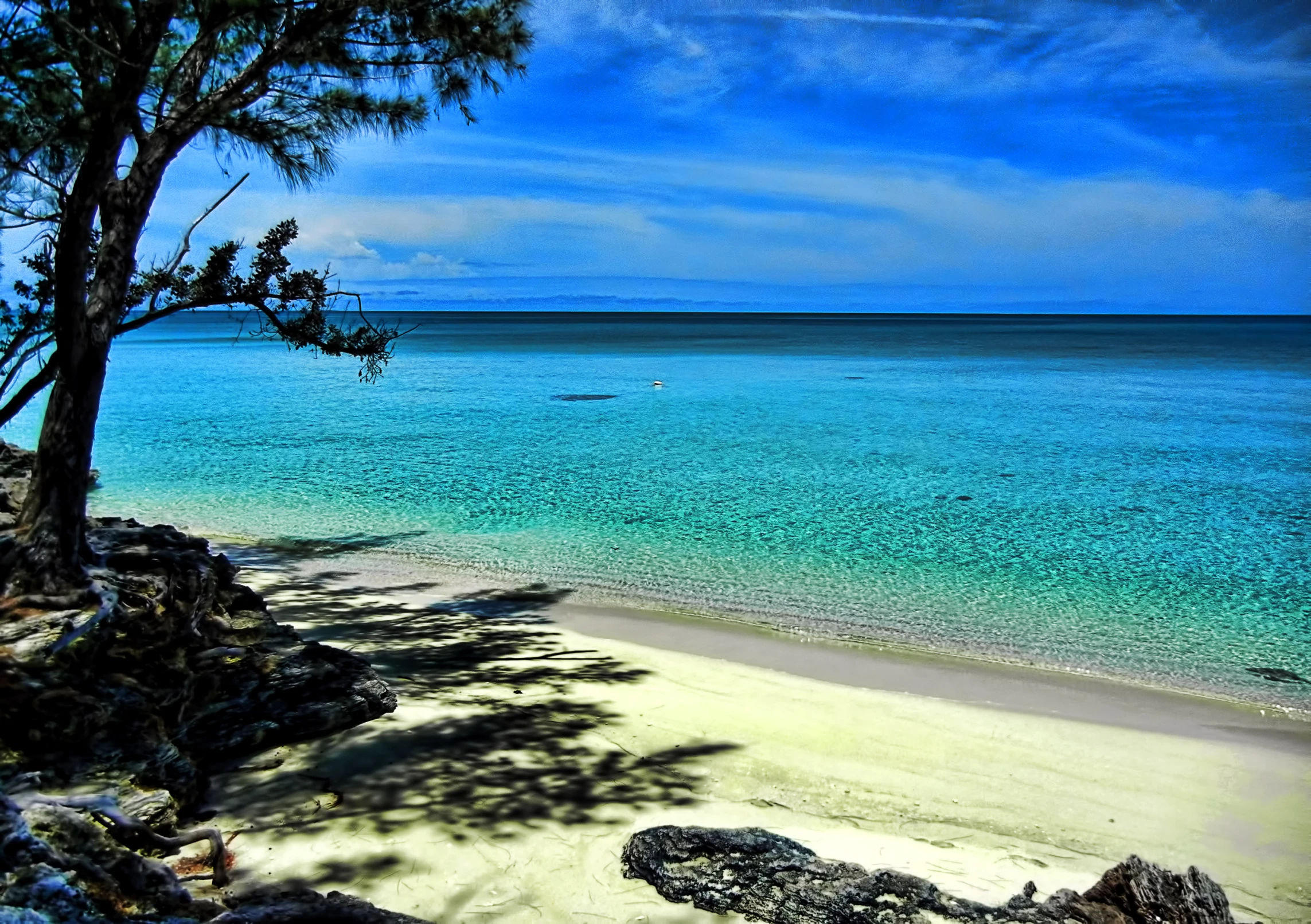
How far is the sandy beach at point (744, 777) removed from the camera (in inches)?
175

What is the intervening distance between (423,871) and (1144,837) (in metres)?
3.92

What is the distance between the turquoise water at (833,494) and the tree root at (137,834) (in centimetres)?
643

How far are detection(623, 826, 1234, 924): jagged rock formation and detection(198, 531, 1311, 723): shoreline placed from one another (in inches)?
140

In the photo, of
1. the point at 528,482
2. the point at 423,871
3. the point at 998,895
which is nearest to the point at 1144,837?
the point at 998,895

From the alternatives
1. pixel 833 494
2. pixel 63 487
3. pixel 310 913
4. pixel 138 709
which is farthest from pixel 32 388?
pixel 833 494

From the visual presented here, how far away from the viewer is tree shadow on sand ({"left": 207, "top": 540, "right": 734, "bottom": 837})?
16.2ft

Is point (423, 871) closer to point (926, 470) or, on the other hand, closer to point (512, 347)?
point (926, 470)

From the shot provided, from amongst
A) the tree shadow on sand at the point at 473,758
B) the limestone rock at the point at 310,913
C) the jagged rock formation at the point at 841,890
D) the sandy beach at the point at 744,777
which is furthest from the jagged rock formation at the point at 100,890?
the jagged rock formation at the point at 841,890

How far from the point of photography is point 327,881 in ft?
13.9

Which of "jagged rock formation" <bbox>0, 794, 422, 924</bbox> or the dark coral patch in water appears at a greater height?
"jagged rock formation" <bbox>0, 794, 422, 924</bbox>

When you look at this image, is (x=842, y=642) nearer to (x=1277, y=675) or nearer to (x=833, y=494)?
(x=1277, y=675)

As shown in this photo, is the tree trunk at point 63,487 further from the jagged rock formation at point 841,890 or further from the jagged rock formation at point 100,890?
the jagged rock formation at point 841,890

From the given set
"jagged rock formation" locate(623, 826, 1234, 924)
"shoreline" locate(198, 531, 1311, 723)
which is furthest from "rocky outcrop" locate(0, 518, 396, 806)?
"shoreline" locate(198, 531, 1311, 723)

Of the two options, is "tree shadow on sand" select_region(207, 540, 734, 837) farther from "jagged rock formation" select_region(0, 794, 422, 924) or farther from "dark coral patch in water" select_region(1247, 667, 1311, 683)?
"dark coral patch in water" select_region(1247, 667, 1311, 683)
